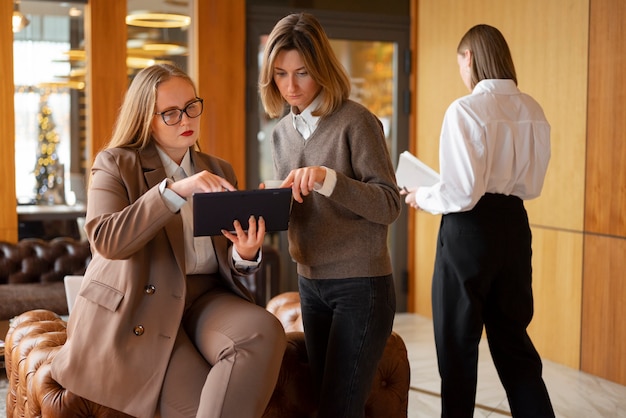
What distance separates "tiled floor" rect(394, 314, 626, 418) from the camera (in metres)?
4.00

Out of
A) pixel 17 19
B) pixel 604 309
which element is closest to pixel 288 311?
pixel 604 309

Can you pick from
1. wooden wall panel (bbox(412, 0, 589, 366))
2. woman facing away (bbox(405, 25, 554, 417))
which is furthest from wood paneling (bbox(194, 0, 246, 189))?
woman facing away (bbox(405, 25, 554, 417))

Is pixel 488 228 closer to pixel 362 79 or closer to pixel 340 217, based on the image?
pixel 340 217

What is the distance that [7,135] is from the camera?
17.1 feet

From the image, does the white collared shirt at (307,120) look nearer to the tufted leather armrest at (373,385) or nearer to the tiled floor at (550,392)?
the tufted leather armrest at (373,385)

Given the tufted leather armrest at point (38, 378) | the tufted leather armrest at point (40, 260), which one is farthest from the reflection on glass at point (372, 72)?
the tufted leather armrest at point (38, 378)

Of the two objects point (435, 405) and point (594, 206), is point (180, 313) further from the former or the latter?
point (594, 206)

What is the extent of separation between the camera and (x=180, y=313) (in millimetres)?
2326

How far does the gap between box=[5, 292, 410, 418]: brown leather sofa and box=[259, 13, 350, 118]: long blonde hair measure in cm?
89

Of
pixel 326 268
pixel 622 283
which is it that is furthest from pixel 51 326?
pixel 622 283

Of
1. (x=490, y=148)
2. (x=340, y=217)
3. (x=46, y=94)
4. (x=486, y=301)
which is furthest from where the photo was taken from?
(x=46, y=94)

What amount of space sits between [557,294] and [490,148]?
2122 millimetres

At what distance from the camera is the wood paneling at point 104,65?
5.35m

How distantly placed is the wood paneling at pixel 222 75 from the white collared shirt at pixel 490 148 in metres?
2.77
